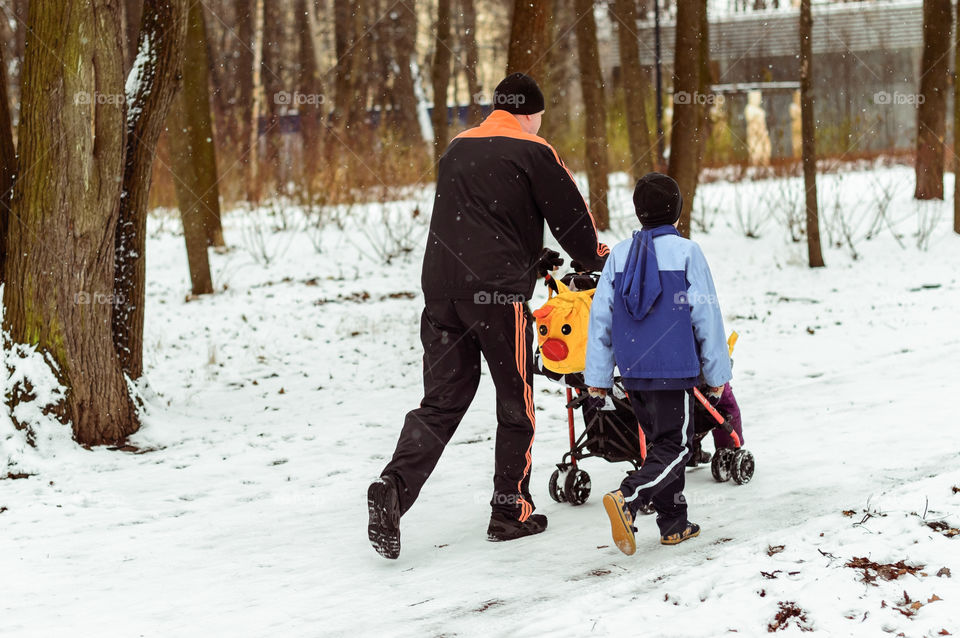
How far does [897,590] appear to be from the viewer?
3.60 metres

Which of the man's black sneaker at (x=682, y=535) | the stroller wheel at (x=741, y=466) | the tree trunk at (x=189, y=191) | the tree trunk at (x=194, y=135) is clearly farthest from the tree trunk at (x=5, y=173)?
the tree trunk at (x=194, y=135)

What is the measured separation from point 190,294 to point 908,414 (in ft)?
29.2

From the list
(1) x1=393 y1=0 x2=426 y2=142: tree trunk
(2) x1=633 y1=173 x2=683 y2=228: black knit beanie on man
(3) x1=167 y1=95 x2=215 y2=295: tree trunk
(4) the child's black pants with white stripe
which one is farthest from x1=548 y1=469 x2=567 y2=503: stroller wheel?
(1) x1=393 y1=0 x2=426 y2=142: tree trunk

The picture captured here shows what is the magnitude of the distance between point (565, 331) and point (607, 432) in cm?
64

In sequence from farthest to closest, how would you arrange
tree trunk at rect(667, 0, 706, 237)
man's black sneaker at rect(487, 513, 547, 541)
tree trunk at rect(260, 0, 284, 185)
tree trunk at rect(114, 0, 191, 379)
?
tree trunk at rect(260, 0, 284, 185), tree trunk at rect(667, 0, 706, 237), tree trunk at rect(114, 0, 191, 379), man's black sneaker at rect(487, 513, 547, 541)

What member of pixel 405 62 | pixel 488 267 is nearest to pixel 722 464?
pixel 488 267

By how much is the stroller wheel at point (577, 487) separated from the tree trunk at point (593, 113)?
9818 mm

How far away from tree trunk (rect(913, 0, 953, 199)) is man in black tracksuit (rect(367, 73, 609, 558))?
12934mm

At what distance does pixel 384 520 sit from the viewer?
4.46 m

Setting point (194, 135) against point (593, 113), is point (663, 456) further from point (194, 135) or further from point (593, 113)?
point (593, 113)

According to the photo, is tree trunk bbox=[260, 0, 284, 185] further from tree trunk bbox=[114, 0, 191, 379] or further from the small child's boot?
the small child's boot

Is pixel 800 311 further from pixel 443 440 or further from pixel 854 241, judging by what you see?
pixel 443 440

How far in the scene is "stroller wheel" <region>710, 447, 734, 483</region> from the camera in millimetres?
5520

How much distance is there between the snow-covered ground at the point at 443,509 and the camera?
3.85 m
